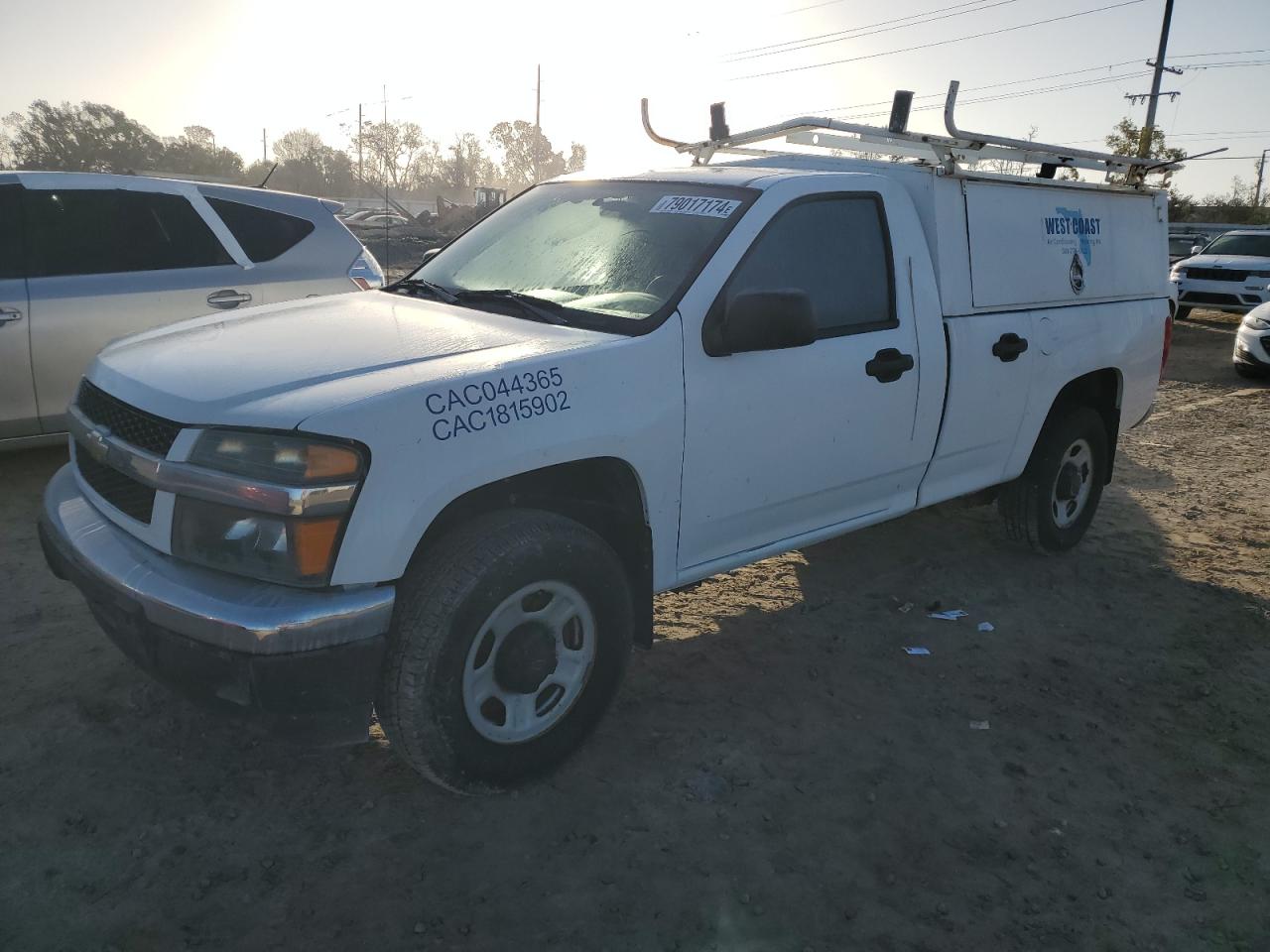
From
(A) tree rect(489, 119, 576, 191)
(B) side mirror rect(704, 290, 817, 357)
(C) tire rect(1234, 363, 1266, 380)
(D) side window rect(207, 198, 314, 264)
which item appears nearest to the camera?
(B) side mirror rect(704, 290, 817, 357)

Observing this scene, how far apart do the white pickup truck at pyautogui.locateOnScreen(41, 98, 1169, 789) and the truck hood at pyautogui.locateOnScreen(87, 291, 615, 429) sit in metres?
0.01

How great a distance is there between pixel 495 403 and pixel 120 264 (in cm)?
400

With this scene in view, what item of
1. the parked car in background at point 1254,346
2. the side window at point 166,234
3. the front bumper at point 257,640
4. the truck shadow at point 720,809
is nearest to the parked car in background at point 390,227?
the parked car in background at point 1254,346

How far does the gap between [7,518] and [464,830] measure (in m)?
3.66

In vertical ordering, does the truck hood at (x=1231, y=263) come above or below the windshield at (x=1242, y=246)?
below

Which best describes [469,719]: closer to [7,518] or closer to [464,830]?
[464,830]

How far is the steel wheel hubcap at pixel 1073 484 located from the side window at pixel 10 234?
572 centimetres

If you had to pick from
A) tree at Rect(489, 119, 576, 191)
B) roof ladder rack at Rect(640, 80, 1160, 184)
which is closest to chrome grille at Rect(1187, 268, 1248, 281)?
roof ladder rack at Rect(640, 80, 1160, 184)

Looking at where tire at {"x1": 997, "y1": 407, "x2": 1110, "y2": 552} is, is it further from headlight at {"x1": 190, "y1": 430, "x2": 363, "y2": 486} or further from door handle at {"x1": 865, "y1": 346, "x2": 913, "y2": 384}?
headlight at {"x1": 190, "y1": 430, "x2": 363, "y2": 486}

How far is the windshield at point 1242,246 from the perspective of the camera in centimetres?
1647

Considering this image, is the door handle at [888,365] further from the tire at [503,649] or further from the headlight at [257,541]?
the headlight at [257,541]

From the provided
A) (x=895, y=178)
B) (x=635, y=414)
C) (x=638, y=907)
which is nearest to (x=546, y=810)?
(x=638, y=907)

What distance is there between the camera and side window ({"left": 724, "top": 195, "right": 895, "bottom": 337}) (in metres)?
3.43

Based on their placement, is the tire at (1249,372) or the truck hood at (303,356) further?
the tire at (1249,372)
